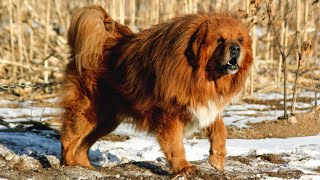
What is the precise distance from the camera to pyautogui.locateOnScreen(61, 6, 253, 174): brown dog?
6.14m

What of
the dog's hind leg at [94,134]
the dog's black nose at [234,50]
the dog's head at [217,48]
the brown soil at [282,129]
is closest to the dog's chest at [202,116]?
the dog's head at [217,48]

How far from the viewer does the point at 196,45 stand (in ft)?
20.0

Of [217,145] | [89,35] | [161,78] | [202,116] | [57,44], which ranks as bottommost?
→ [57,44]

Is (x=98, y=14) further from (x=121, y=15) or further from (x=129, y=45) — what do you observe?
(x=121, y=15)

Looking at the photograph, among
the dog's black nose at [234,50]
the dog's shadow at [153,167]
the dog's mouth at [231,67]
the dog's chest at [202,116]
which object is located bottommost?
the dog's shadow at [153,167]

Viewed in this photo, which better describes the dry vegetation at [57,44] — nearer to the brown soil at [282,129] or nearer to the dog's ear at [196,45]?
the brown soil at [282,129]

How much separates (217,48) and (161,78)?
1.93 ft

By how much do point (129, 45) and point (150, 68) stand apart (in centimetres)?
50

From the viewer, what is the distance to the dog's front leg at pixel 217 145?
638 centimetres

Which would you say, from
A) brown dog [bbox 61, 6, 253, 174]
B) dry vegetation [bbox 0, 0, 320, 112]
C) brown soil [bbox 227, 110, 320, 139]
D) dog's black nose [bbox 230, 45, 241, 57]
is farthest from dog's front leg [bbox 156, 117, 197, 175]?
dry vegetation [bbox 0, 0, 320, 112]

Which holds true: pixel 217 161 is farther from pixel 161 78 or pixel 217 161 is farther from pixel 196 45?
pixel 196 45

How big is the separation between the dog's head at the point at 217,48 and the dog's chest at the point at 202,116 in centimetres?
28

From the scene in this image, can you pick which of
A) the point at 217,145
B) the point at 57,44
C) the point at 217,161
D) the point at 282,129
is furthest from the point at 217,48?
the point at 57,44

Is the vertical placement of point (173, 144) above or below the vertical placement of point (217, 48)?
below
